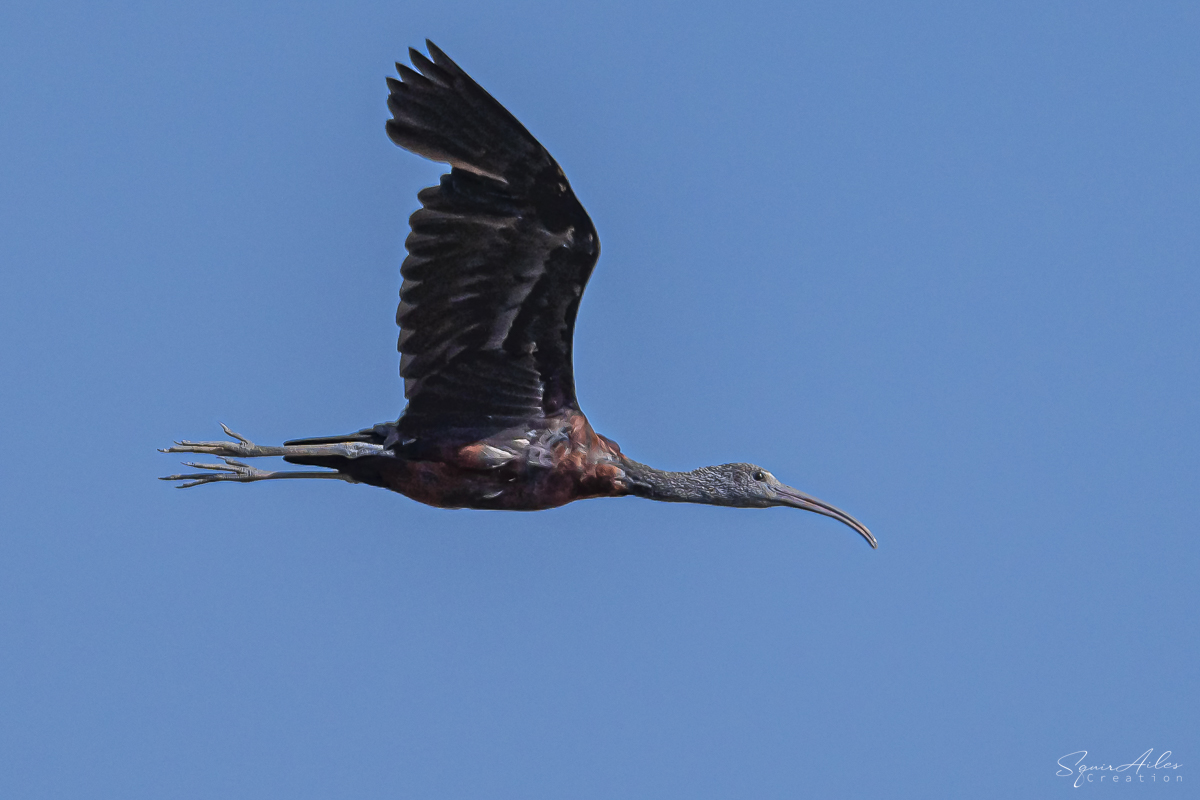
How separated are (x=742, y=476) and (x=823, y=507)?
823 mm

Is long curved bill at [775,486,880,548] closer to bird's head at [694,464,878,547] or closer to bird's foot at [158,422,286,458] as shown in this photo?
bird's head at [694,464,878,547]

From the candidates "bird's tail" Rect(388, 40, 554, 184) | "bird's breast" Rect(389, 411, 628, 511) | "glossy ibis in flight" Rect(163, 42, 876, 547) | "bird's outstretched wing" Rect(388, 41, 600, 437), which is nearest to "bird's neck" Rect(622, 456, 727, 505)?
"glossy ibis in flight" Rect(163, 42, 876, 547)

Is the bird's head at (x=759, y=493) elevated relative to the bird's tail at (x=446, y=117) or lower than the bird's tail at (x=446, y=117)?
lower

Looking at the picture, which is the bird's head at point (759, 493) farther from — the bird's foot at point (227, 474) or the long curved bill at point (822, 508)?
the bird's foot at point (227, 474)

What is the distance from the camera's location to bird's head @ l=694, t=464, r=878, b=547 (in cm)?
1410

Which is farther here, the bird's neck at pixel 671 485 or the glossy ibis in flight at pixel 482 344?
the bird's neck at pixel 671 485

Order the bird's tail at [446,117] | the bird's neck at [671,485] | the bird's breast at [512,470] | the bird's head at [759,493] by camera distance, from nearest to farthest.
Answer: the bird's tail at [446,117], the bird's breast at [512,470], the bird's neck at [671,485], the bird's head at [759,493]

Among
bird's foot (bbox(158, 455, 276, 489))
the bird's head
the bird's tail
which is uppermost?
the bird's tail

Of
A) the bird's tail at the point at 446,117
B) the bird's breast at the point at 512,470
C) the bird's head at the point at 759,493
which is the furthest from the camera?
the bird's head at the point at 759,493

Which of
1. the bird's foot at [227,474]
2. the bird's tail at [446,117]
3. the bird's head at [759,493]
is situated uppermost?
the bird's tail at [446,117]

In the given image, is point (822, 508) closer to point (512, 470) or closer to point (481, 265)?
point (512, 470)

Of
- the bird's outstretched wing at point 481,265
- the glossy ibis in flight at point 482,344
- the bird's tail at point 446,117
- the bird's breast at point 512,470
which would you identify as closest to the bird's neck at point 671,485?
the glossy ibis in flight at point 482,344

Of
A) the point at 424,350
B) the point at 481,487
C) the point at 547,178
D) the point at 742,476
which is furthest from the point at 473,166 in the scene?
the point at 742,476

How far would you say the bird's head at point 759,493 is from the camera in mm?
14102
